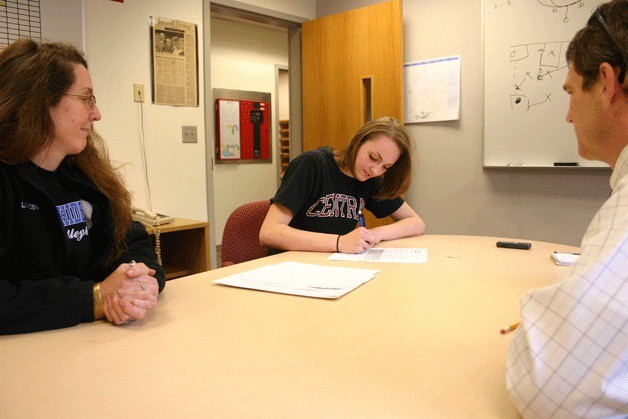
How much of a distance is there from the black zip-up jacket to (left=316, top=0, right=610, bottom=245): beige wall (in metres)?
2.47

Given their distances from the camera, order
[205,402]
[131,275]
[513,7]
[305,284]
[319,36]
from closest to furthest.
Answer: [205,402], [131,275], [305,284], [513,7], [319,36]

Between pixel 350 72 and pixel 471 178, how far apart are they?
1188mm

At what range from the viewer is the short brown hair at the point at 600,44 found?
2.47ft

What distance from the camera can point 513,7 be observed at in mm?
3057

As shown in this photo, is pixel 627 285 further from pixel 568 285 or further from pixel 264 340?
pixel 264 340

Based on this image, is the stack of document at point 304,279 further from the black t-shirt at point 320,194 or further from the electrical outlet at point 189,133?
the electrical outlet at point 189,133

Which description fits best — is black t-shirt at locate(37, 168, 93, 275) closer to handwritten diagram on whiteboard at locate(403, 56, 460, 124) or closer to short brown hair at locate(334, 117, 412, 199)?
short brown hair at locate(334, 117, 412, 199)

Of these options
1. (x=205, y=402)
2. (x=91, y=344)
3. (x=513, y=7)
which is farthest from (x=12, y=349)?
(x=513, y=7)

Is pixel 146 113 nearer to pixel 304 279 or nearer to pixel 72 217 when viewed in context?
pixel 72 217

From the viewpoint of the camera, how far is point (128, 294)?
3.46ft

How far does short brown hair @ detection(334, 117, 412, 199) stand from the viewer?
2.09 meters

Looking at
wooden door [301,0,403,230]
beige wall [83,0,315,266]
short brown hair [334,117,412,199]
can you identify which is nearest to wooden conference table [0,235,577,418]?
short brown hair [334,117,412,199]

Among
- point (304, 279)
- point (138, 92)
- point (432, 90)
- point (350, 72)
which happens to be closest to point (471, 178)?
point (432, 90)

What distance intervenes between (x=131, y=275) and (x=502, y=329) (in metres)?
0.77
